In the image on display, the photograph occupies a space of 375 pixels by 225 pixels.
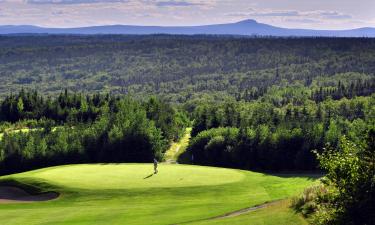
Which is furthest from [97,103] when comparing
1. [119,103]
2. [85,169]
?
[85,169]

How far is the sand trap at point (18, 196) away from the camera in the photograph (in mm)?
55888

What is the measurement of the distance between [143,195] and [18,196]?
633 inches

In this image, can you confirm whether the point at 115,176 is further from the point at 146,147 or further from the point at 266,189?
the point at 146,147

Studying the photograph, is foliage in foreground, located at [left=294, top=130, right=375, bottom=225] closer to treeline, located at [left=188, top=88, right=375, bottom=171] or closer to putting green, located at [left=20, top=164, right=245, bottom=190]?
putting green, located at [left=20, top=164, right=245, bottom=190]

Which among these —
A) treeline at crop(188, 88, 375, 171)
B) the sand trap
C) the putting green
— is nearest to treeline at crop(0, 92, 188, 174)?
treeline at crop(188, 88, 375, 171)

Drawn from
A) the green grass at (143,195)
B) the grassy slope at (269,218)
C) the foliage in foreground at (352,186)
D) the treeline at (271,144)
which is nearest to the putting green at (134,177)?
the green grass at (143,195)

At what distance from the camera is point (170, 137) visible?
417ft

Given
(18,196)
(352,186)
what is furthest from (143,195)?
(352,186)

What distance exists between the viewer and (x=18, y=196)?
58.5m

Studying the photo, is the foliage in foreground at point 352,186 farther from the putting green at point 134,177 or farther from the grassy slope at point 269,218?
the putting green at point 134,177

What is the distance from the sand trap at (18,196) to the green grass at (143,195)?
111cm

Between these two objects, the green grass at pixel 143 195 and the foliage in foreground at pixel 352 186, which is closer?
the foliage in foreground at pixel 352 186

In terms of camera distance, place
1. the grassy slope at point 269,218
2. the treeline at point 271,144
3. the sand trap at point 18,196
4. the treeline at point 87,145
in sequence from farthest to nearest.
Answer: the treeline at point 87,145, the treeline at point 271,144, the sand trap at point 18,196, the grassy slope at point 269,218

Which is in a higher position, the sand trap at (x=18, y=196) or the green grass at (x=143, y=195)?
the green grass at (x=143, y=195)
